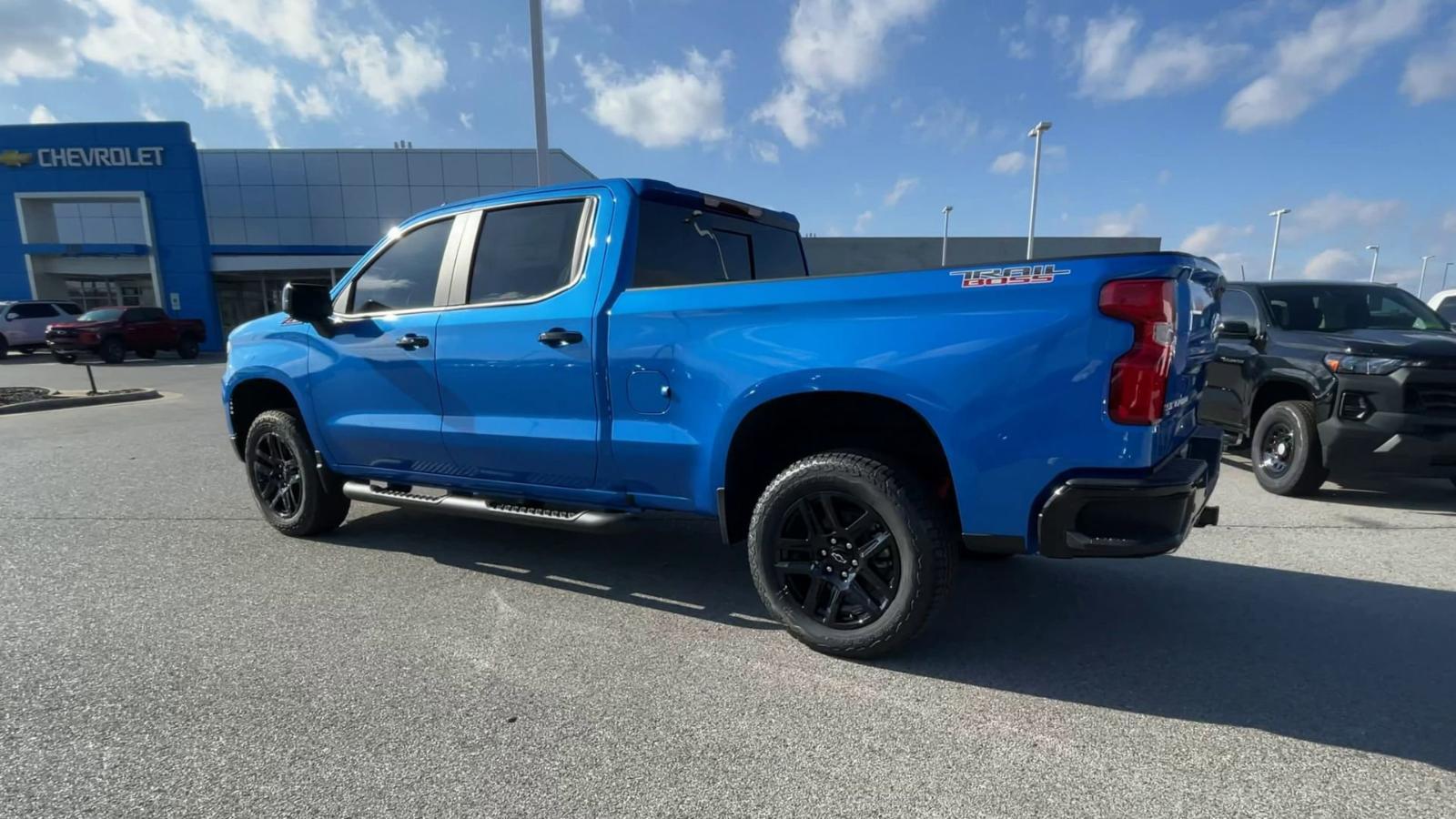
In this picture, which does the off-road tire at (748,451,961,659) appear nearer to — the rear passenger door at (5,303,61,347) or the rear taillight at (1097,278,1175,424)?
the rear taillight at (1097,278,1175,424)

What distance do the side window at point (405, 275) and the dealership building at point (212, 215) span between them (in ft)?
75.6

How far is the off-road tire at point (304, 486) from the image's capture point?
4.42 meters

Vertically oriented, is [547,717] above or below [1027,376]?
below

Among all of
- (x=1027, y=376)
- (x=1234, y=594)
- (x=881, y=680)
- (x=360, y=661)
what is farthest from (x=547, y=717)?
(x=1234, y=594)

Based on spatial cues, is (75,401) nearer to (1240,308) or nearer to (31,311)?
(31,311)

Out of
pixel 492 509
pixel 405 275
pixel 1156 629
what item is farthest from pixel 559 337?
pixel 1156 629

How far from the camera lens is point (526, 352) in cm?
335

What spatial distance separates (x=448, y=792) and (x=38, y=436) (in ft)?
33.8

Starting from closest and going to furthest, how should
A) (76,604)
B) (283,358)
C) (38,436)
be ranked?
1. (76,604)
2. (283,358)
3. (38,436)

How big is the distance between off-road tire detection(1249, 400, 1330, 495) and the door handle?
18.2 feet

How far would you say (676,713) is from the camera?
8.28 ft

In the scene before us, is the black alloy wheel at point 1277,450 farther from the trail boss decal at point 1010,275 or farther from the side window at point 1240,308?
the trail boss decal at point 1010,275

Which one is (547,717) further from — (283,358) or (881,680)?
(283,358)

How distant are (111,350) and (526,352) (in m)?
24.7
